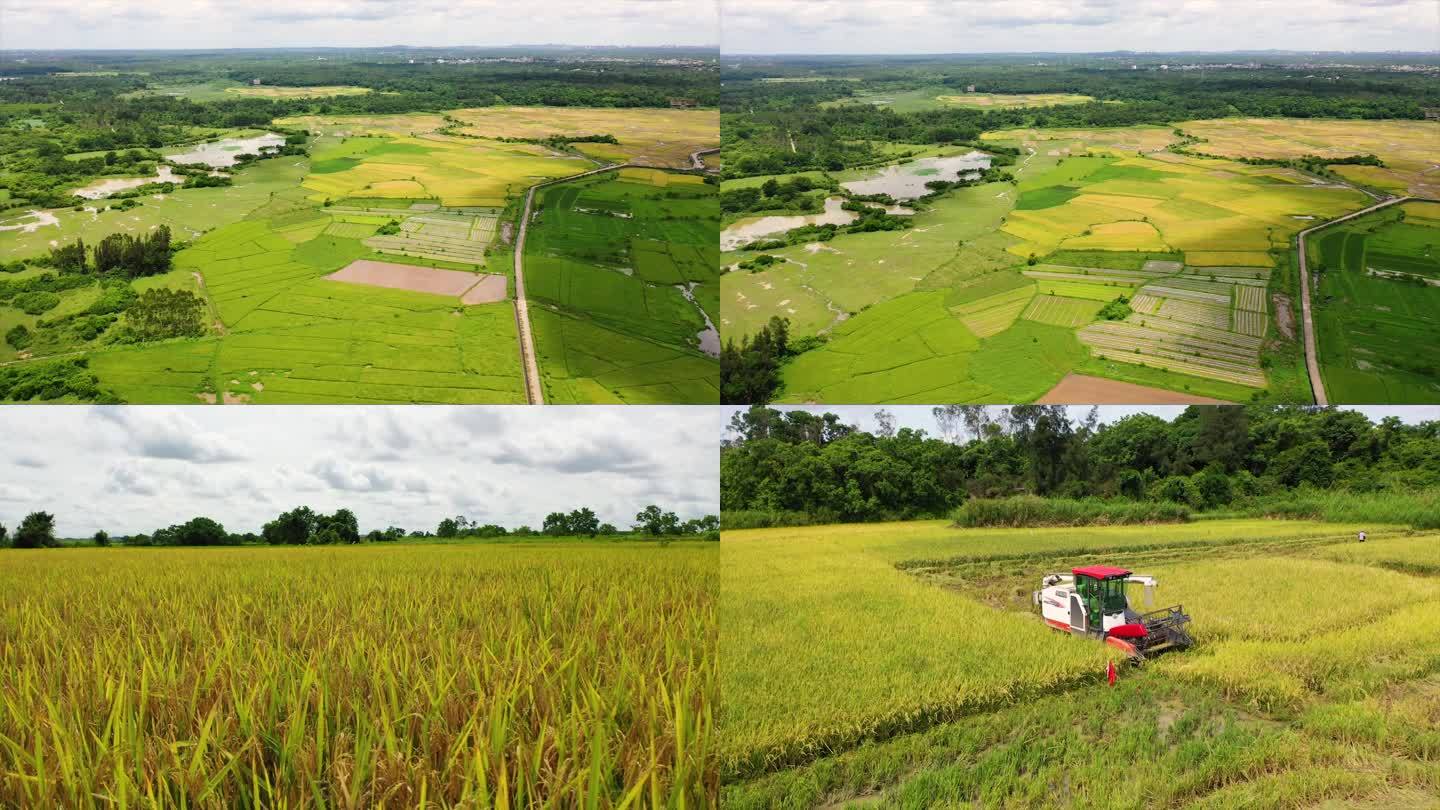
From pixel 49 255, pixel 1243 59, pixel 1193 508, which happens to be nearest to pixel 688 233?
pixel 1193 508

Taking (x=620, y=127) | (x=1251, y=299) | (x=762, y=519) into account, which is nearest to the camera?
(x=762, y=519)

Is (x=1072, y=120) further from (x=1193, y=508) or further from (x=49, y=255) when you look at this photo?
(x=49, y=255)

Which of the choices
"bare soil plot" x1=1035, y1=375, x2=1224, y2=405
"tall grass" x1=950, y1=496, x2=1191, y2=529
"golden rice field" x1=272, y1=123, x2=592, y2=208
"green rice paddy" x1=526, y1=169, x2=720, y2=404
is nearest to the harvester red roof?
"green rice paddy" x1=526, y1=169, x2=720, y2=404

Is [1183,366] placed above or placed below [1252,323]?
below

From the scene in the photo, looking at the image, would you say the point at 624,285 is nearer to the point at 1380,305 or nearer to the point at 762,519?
the point at 762,519

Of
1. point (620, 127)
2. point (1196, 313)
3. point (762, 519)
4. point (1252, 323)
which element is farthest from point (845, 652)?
point (620, 127)

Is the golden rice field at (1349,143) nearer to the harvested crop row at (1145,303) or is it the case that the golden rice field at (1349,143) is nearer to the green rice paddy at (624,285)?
the harvested crop row at (1145,303)

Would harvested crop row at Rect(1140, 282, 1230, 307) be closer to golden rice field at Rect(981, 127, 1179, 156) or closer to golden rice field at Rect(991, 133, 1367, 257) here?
golden rice field at Rect(991, 133, 1367, 257)
